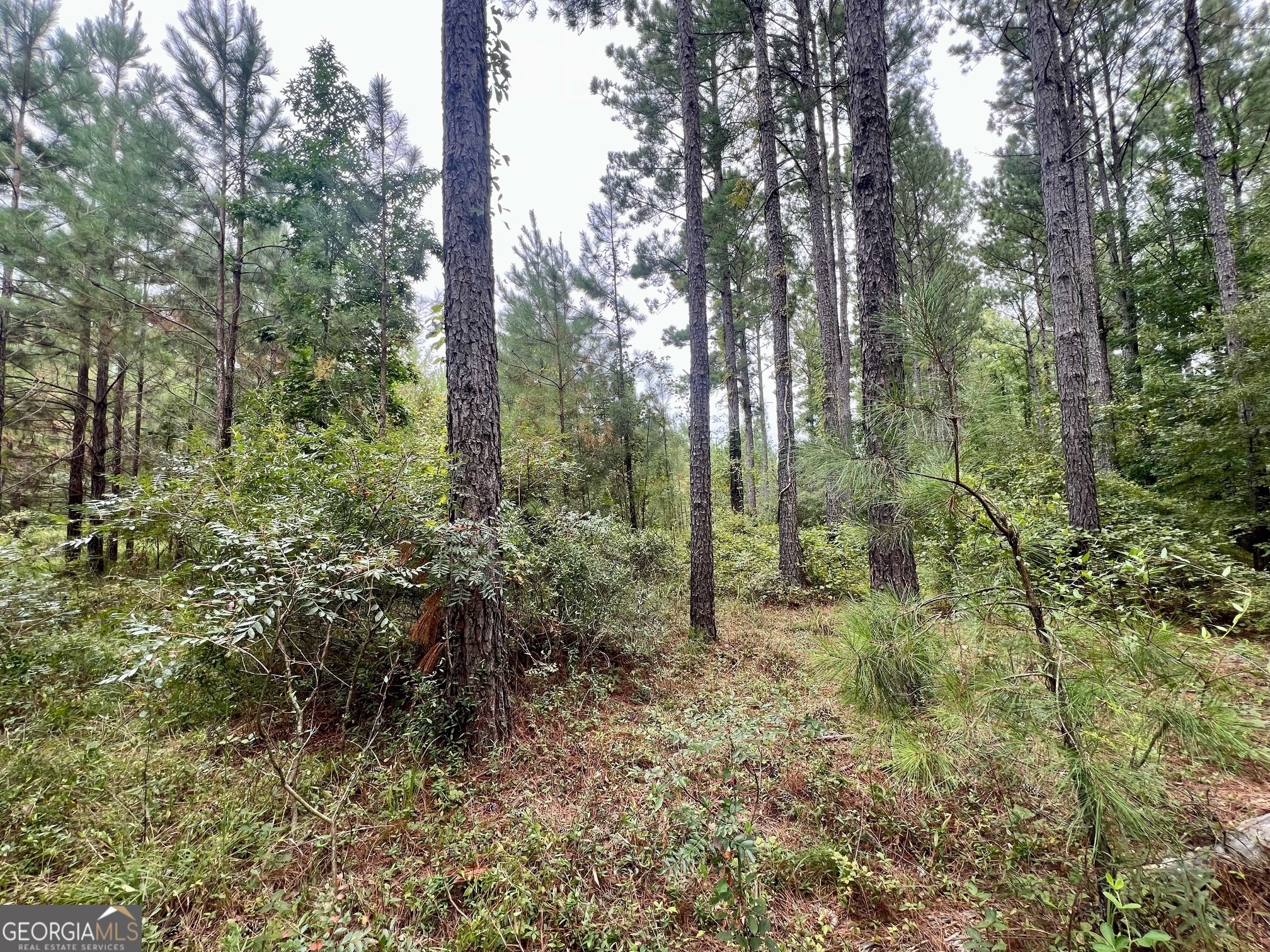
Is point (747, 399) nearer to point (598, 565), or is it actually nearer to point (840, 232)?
point (840, 232)

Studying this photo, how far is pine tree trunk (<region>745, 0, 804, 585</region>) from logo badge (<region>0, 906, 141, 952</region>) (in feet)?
19.6

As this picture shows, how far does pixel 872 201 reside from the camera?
3.01 m

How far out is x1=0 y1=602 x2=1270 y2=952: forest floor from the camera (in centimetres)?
160

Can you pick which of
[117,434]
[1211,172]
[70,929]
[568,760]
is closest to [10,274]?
[117,434]

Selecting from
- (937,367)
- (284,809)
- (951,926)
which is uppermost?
(937,367)

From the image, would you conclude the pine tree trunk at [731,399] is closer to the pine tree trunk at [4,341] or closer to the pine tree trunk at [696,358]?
the pine tree trunk at [696,358]

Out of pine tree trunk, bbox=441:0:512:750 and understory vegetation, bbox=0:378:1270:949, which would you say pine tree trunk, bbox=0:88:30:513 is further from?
pine tree trunk, bbox=441:0:512:750

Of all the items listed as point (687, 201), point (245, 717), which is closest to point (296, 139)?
point (687, 201)

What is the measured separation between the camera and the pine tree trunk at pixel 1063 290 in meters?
4.26

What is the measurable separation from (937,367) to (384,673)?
11.5 ft

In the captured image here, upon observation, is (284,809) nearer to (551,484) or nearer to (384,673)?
(384,673)

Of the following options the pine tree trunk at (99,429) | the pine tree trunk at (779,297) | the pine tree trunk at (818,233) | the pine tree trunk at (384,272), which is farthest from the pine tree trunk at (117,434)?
the pine tree trunk at (818,233)

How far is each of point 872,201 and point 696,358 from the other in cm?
229

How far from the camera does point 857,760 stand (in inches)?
103
